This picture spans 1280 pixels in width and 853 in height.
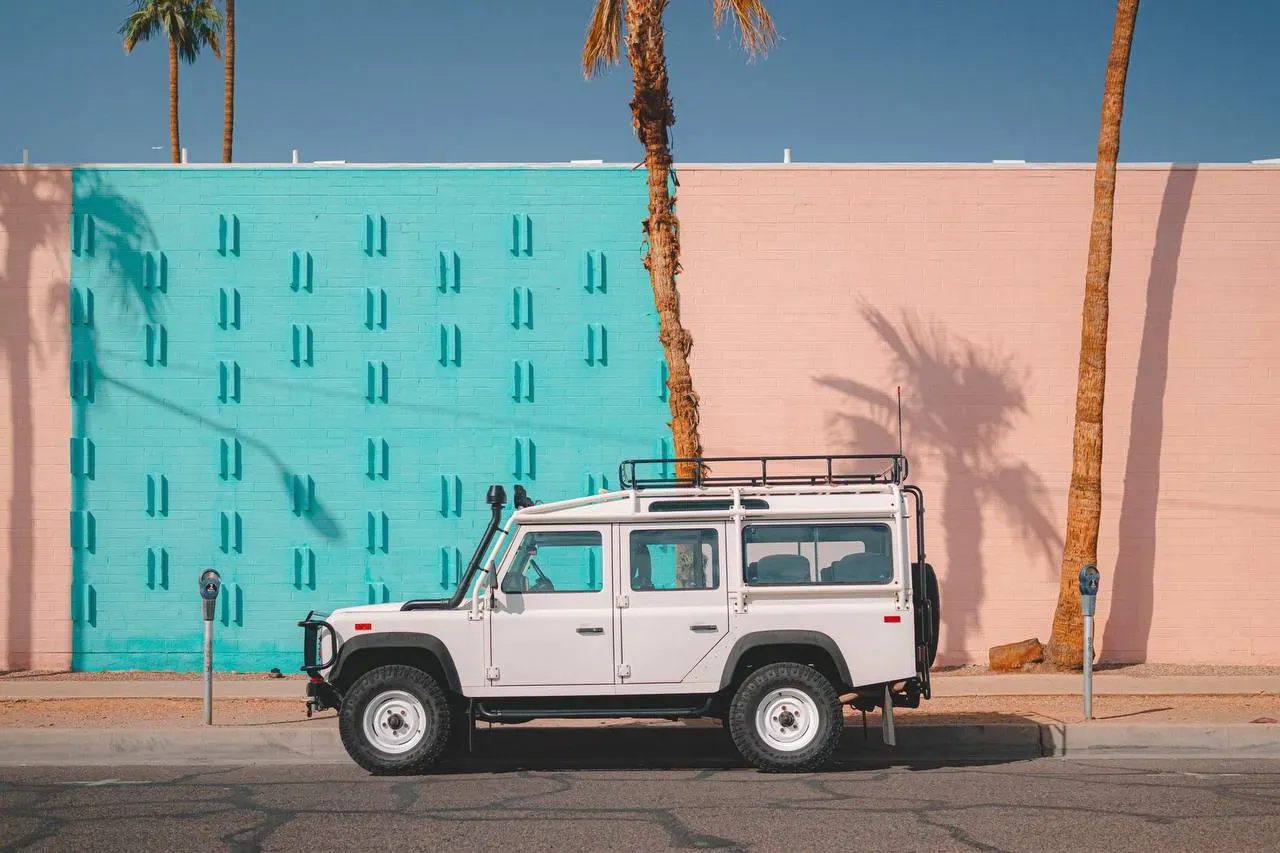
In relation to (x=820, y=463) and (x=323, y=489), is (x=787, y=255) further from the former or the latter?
(x=323, y=489)

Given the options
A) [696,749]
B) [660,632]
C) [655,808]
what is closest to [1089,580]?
[696,749]

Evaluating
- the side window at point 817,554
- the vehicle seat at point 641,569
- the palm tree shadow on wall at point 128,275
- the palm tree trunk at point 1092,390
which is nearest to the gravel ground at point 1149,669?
the palm tree trunk at point 1092,390

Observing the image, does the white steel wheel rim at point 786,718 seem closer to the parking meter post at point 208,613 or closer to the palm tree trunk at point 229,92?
the parking meter post at point 208,613

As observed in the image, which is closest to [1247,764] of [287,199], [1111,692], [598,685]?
[1111,692]

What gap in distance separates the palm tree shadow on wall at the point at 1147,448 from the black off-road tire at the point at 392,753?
34.7ft

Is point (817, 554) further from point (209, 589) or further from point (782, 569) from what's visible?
point (209, 589)

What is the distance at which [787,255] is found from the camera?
18375 mm

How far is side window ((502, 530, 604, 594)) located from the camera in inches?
424

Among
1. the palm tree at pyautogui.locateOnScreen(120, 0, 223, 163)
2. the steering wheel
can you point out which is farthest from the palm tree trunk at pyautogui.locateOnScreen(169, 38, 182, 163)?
the steering wheel

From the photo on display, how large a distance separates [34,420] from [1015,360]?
505 inches

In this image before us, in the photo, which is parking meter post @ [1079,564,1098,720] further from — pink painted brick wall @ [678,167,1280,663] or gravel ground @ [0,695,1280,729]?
pink painted brick wall @ [678,167,1280,663]

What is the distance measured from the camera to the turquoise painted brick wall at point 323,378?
59.4 ft

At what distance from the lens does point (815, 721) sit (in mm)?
10523

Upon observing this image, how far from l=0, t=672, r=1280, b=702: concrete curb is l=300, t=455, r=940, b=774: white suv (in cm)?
467
